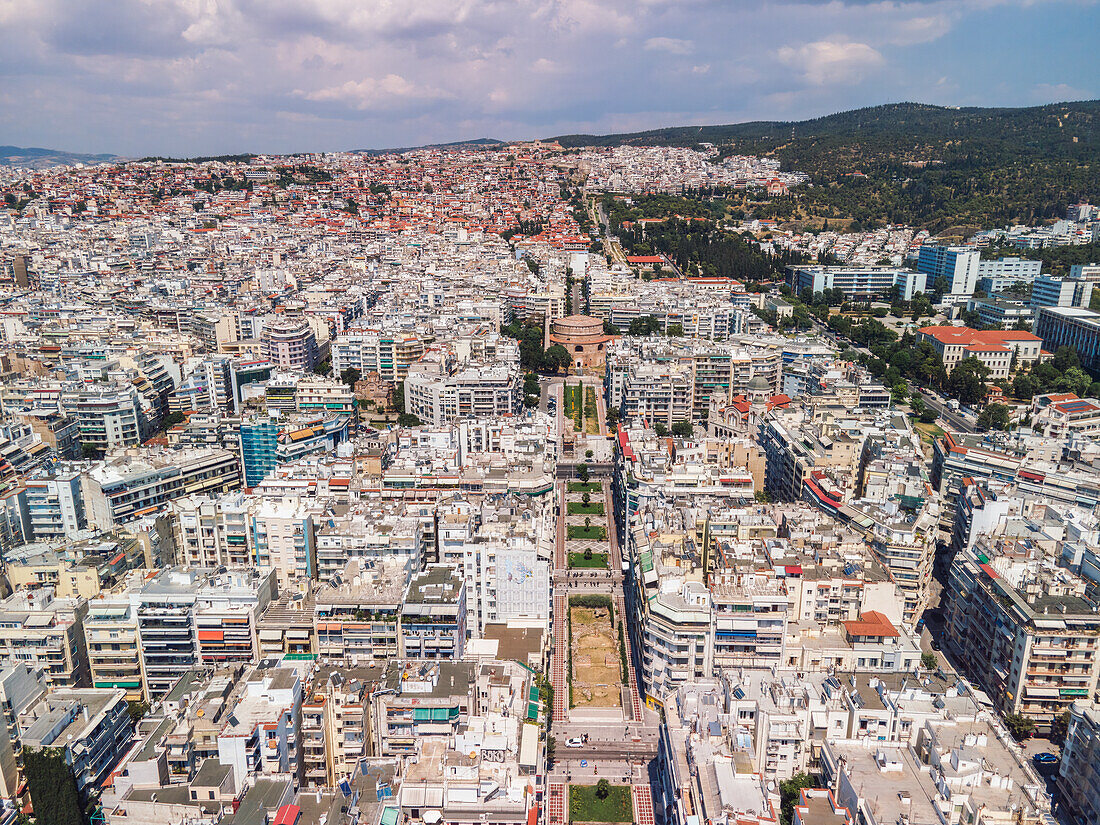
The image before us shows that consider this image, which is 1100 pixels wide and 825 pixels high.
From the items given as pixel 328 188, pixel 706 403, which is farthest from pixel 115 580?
pixel 328 188

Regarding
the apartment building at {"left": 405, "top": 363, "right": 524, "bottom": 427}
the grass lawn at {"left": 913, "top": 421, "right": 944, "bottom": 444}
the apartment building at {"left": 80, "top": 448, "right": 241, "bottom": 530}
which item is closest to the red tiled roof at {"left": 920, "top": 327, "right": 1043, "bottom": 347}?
the grass lawn at {"left": 913, "top": 421, "right": 944, "bottom": 444}

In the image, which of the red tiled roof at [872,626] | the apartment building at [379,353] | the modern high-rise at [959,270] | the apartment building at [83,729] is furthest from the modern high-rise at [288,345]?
the modern high-rise at [959,270]

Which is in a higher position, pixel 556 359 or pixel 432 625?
pixel 432 625

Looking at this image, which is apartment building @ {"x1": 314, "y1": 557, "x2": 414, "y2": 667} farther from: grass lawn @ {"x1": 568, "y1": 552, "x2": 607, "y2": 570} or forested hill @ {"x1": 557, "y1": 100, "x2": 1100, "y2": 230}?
forested hill @ {"x1": 557, "y1": 100, "x2": 1100, "y2": 230}

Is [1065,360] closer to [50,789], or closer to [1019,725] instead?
[1019,725]

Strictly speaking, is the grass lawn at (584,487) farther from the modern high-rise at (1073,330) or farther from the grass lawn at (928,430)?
the modern high-rise at (1073,330)

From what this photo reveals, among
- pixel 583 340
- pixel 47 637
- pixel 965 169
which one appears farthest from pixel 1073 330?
pixel 47 637

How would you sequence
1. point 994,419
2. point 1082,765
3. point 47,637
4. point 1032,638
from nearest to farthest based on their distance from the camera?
point 1082,765 → point 1032,638 → point 47,637 → point 994,419
